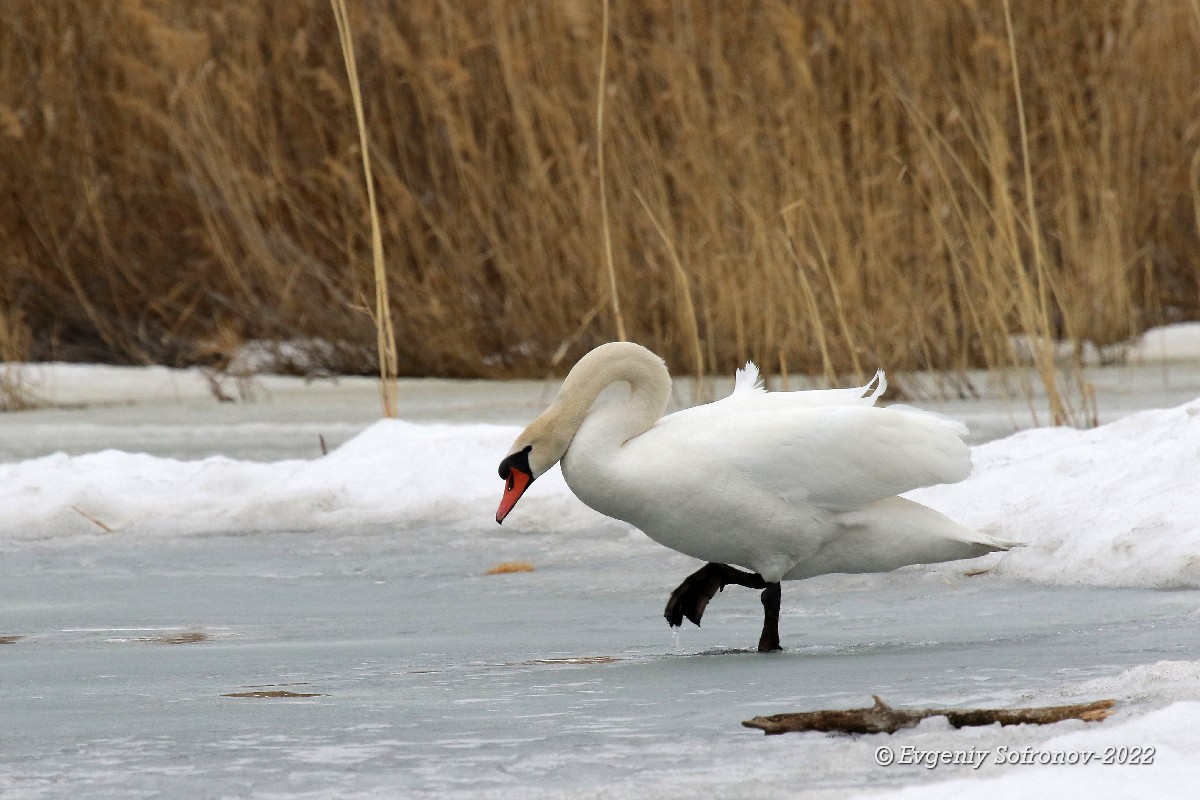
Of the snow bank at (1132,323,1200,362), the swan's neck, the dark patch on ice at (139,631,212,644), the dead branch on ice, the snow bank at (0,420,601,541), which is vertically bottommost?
the snow bank at (1132,323,1200,362)

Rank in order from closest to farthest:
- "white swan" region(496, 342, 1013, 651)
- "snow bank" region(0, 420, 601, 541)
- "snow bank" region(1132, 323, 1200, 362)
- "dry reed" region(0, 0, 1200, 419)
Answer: "white swan" region(496, 342, 1013, 651) < "snow bank" region(0, 420, 601, 541) < "dry reed" region(0, 0, 1200, 419) < "snow bank" region(1132, 323, 1200, 362)

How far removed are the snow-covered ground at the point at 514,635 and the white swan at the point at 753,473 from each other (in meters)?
0.17

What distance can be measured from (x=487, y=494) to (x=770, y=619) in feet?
7.37

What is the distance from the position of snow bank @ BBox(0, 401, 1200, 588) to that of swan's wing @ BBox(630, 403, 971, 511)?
55cm

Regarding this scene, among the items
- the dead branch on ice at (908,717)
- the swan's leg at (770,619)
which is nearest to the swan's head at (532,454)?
the swan's leg at (770,619)

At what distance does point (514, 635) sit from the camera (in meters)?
3.93

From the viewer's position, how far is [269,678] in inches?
134

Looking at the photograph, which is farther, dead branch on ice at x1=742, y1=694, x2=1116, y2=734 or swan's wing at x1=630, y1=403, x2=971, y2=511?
swan's wing at x1=630, y1=403, x2=971, y2=511

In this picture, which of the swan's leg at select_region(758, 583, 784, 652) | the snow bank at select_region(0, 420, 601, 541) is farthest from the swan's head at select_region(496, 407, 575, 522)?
the snow bank at select_region(0, 420, 601, 541)

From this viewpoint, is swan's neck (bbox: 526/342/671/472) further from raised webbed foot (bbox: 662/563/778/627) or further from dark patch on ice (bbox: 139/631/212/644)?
dark patch on ice (bbox: 139/631/212/644)

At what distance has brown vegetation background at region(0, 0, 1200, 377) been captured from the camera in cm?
861

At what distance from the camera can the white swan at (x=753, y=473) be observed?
3.65m

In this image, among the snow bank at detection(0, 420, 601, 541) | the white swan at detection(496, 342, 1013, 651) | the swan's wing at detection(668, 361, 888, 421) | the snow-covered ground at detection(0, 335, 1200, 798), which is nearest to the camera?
the snow-covered ground at detection(0, 335, 1200, 798)

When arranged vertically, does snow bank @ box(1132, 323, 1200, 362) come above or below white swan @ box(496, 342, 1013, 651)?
below
